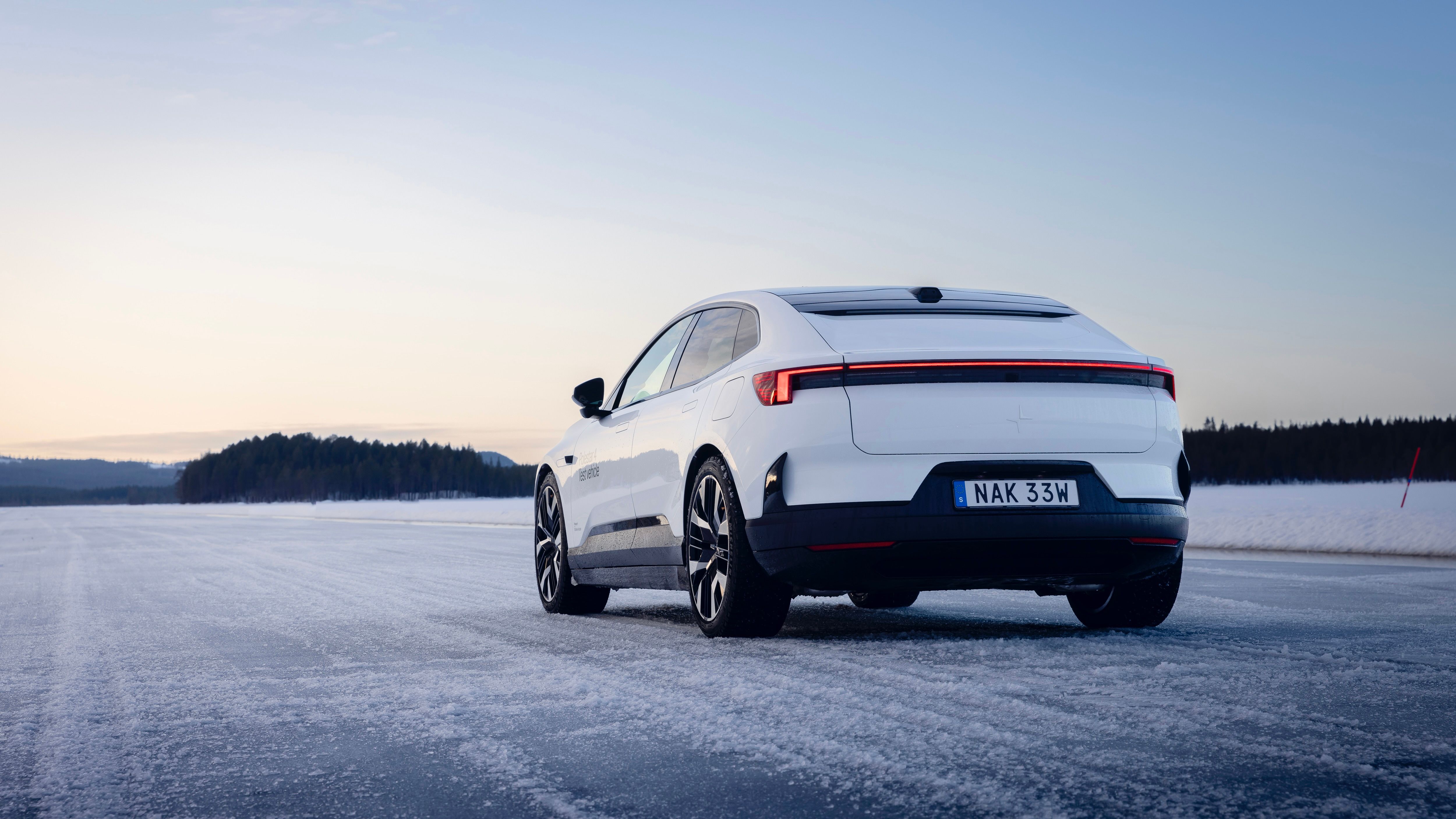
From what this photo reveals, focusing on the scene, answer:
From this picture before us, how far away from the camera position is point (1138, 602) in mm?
6359

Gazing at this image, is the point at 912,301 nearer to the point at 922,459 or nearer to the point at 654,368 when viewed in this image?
the point at 922,459

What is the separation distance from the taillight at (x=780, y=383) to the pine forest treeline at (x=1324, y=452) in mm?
94938

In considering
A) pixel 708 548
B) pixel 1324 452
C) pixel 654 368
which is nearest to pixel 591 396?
pixel 654 368

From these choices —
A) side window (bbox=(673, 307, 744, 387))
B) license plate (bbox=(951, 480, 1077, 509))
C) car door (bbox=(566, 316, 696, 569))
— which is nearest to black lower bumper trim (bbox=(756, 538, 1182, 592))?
license plate (bbox=(951, 480, 1077, 509))

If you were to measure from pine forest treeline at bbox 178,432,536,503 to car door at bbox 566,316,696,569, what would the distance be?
524 feet

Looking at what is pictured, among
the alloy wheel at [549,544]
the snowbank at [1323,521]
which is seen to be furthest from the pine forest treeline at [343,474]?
the alloy wheel at [549,544]

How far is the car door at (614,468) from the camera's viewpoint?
7.21m

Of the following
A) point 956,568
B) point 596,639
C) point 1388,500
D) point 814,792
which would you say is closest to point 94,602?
point 596,639

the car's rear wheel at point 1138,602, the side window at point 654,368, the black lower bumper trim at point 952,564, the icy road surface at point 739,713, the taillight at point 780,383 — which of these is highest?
the side window at point 654,368

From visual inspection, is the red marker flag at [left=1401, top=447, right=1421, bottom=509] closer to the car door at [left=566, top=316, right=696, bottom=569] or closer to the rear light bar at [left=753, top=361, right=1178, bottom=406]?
the car door at [left=566, top=316, right=696, bottom=569]

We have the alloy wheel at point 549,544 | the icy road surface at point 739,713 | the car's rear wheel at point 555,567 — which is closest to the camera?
the icy road surface at point 739,713

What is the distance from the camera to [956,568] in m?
5.41

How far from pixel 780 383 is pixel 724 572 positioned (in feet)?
3.43

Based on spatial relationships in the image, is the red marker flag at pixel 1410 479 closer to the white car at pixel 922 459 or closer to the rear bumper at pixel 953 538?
the white car at pixel 922 459
